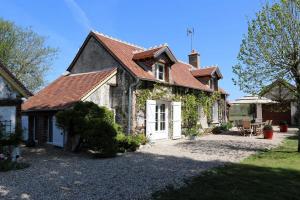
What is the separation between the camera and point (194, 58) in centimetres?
2761

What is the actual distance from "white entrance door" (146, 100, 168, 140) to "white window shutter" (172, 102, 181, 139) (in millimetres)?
475

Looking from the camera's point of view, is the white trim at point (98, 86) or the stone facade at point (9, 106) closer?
the stone facade at point (9, 106)

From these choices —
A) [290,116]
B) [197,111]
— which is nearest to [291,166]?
[197,111]

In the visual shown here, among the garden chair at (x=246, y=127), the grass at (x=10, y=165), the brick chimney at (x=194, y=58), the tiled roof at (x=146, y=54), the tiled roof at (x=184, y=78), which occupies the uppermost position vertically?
the brick chimney at (x=194, y=58)

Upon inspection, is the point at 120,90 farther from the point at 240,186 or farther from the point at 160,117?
the point at 240,186

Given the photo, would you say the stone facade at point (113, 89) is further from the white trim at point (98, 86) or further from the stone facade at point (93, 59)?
the white trim at point (98, 86)

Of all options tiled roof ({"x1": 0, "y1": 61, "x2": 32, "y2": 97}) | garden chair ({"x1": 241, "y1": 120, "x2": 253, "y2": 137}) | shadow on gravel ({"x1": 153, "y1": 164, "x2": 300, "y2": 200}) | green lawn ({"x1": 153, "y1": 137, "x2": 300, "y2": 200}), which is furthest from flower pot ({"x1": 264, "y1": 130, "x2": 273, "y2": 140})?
tiled roof ({"x1": 0, "y1": 61, "x2": 32, "y2": 97})

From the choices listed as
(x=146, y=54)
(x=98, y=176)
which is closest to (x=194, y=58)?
(x=146, y=54)

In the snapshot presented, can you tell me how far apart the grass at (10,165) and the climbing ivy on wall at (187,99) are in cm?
698

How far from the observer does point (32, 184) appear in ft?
23.9

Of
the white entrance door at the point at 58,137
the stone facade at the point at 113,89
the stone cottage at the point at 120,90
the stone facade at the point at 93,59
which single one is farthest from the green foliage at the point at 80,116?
the stone facade at the point at 93,59

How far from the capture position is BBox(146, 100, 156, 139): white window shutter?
15.7m

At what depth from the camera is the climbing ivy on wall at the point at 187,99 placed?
620 inches

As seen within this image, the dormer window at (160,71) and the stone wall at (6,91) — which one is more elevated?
the dormer window at (160,71)
